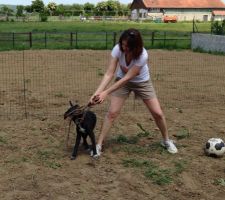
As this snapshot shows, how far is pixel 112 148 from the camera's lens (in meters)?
5.59

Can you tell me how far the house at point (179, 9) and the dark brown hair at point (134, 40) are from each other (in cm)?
8371

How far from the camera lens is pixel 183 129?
6.56 m

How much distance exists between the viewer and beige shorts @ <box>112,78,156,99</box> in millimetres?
5180

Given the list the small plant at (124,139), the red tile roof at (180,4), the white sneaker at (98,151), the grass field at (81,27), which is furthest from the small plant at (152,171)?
the red tile roof at (180,4)

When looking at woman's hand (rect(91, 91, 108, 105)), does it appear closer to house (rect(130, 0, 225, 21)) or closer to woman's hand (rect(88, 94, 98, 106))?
woman's hand (rect(88, 94, 98, 106))

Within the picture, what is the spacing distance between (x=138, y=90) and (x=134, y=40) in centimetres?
74

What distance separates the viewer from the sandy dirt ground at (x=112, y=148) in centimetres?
Answer: 437

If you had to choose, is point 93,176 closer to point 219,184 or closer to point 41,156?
point 41,156

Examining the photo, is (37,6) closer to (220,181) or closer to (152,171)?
(152,171)

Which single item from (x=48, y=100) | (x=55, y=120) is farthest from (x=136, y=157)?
(x=48, y=100)

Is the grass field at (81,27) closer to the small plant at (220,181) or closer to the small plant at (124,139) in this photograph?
the small plant at (124,139)

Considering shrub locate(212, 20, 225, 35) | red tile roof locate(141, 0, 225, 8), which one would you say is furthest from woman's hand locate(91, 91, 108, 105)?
red tile roof locate(141, 0, 225, 8)

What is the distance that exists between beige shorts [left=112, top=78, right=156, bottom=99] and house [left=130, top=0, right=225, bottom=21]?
83.3 meters

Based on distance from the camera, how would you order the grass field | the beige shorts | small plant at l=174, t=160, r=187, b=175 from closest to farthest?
small plant at l=174, t=160, r=187, b=175
the beige shorts
the grass field
